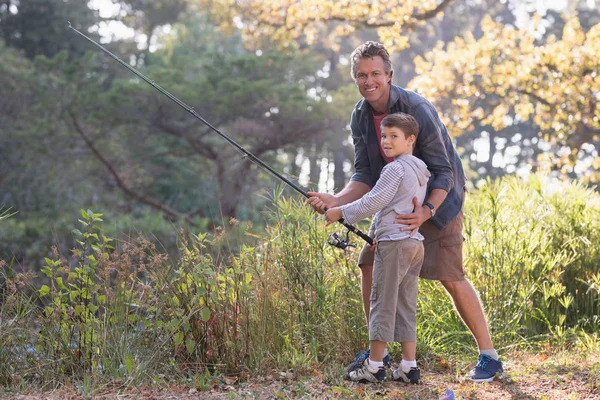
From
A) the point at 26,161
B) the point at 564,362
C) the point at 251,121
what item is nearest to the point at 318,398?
the point at 564,362

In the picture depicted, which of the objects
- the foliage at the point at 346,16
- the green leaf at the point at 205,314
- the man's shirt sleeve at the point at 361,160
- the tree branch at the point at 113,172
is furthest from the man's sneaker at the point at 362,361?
the tree branch at the point at 113,172

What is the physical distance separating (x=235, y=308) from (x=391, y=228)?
100 cm

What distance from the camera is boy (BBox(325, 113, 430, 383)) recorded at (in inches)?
148

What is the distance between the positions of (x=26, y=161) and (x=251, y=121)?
560 centimetres

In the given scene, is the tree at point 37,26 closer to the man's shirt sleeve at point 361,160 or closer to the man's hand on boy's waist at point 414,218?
the man's shirt sleeve at point 361,160

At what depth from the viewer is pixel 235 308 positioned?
167 inches

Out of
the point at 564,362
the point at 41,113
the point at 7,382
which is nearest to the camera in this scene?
the point at 7,382

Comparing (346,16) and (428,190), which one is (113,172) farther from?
(428,190)

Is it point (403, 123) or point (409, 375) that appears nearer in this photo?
point (403, 123)

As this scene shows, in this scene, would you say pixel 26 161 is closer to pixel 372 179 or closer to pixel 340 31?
pixel 340 31

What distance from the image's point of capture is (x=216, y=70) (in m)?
19.7

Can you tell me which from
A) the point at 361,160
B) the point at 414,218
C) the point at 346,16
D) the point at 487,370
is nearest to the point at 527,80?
the point at 346,16

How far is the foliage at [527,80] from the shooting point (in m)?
10.2

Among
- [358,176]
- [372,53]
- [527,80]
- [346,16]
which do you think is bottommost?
[358,176]
